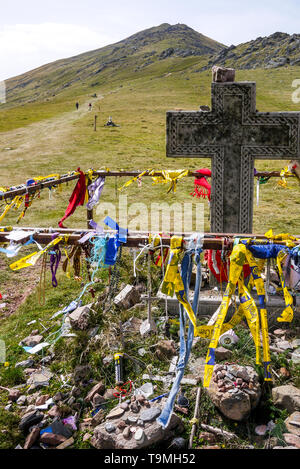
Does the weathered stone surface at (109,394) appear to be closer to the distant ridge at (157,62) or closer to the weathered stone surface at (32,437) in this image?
the weathered stone surface at (32,437)

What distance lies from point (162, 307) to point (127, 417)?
7.82ft

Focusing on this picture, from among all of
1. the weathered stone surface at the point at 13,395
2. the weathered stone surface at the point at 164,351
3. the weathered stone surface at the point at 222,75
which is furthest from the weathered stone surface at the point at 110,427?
the weathered stone surface at the point at 222,75

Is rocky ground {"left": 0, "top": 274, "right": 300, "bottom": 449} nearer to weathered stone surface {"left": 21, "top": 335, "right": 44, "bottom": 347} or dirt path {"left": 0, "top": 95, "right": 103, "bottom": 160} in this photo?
weathered stone surface {"left": 21, "top": 335, "right": 44, "bottom": 347}

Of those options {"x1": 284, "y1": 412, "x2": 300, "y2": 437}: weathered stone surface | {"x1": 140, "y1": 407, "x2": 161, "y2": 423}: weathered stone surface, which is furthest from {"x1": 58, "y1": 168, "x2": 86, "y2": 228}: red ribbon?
{"x1": 284, "y1": 412, "x2": 300, "y2": 437}: weathered stone surface

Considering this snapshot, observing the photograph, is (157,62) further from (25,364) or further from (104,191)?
(25,364)

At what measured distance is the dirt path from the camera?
30.0 metres

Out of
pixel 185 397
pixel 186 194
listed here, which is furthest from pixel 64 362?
pixel 186 194

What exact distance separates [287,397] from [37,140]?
36.0 meters

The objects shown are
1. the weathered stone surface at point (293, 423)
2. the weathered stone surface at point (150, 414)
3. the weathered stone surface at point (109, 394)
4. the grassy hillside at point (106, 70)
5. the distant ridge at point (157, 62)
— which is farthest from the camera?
the grassy hillside at point (106, 70)

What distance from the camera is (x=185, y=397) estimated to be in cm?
454

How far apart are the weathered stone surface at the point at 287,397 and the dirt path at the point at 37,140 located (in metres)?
26.5

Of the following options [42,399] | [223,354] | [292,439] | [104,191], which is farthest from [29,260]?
[104,191]

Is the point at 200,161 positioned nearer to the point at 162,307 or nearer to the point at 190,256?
the point at 162,307

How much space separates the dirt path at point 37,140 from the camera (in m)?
30.0
